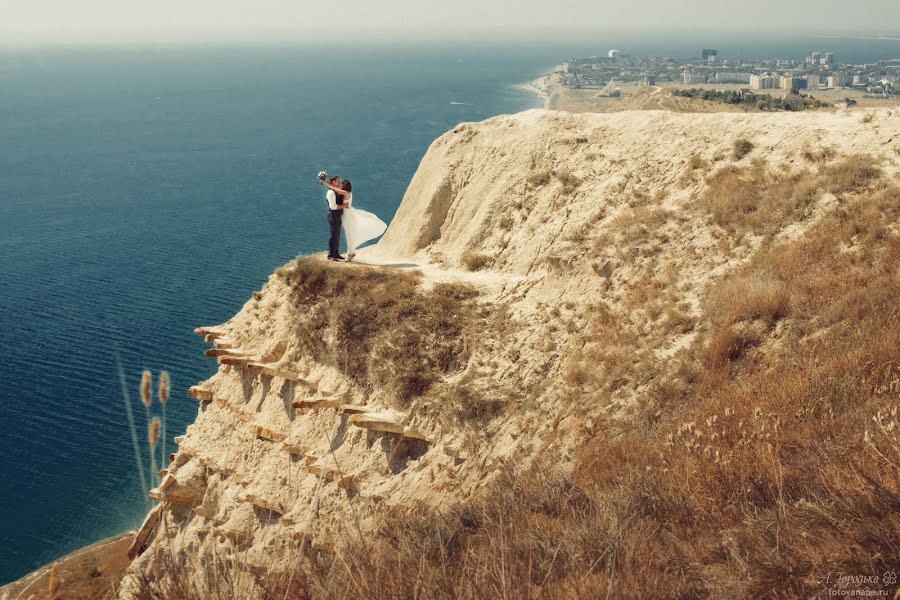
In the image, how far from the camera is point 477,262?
18641 millimetres

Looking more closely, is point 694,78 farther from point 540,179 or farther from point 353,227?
point 353,227

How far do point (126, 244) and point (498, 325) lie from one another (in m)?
50.0

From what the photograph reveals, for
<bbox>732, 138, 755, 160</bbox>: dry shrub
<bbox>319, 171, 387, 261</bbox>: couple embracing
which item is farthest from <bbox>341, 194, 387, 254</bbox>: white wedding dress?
<bbox>732, 138, 755, 160</bbox>: dry shrub

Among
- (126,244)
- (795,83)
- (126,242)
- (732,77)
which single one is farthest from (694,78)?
(126,244)

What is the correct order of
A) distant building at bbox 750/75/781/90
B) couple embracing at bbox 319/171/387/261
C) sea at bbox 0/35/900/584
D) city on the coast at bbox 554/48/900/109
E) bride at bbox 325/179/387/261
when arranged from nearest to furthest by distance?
couple embracing at bbox 319/171/387/261 < bride at bbox 325/179/387/261 < sea at bbox 0/35/900/584 < city on the coast at bbox 554/48/900/109 < distant building at bbox 750/75/781/90

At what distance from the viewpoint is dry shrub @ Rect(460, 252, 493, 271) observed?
18.6 m

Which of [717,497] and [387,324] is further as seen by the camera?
[387,324]

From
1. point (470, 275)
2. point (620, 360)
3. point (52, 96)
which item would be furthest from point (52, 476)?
point (52, 96)

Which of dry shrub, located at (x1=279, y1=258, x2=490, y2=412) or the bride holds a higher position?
the bride

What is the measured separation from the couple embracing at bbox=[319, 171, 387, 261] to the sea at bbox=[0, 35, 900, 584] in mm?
15982

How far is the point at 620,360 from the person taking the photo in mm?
12773

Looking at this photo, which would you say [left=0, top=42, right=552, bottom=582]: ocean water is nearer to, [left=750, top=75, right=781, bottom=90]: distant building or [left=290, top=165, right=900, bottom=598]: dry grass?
[left=290, top=165, right=900, bottom=598]: dry grass

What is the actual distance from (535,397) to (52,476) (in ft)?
81.1

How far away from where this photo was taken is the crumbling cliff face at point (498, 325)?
1304 cm
